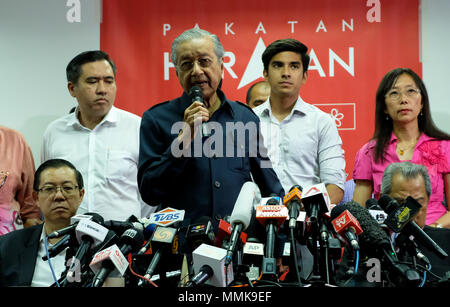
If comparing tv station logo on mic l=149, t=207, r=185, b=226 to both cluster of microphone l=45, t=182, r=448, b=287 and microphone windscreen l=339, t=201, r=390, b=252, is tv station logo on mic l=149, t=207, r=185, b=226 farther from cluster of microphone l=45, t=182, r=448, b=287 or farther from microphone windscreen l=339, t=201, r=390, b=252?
microphone windscreen l=339, t=201, r=390, b=252

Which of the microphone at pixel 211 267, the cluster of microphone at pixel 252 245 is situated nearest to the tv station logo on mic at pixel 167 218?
the cluster of microphone at pixel 252 245

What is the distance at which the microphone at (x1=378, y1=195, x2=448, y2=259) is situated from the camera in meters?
1.54

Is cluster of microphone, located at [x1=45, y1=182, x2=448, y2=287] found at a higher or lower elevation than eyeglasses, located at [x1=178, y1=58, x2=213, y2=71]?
lower

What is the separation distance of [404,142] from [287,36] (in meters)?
1.22

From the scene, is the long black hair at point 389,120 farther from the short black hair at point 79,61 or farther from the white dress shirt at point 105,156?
the short black hair at point 79,61

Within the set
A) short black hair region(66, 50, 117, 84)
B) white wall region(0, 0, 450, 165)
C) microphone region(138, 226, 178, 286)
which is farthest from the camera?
white wall region(0, 0, 450, 165)

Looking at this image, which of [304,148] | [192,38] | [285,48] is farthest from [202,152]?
[285,48]

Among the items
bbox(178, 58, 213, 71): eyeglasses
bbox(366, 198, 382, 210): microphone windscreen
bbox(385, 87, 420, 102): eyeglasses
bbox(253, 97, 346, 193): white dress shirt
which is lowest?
bbox(366, 198, 382, 210): microphone windscreen

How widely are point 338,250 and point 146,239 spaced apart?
0.62 m

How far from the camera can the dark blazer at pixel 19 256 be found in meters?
2.10

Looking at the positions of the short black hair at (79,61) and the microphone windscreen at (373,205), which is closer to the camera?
→ the microphone windscreen at (373,205)

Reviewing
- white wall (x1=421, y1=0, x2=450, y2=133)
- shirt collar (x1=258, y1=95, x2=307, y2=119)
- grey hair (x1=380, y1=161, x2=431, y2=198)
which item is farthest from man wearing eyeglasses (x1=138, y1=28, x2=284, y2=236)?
white wall (x1=421, y1=0, x2=450, y2=133)

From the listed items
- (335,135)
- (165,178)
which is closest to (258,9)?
(335,135)

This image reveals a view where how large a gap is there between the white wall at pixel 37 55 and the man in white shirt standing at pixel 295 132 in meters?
1.53
